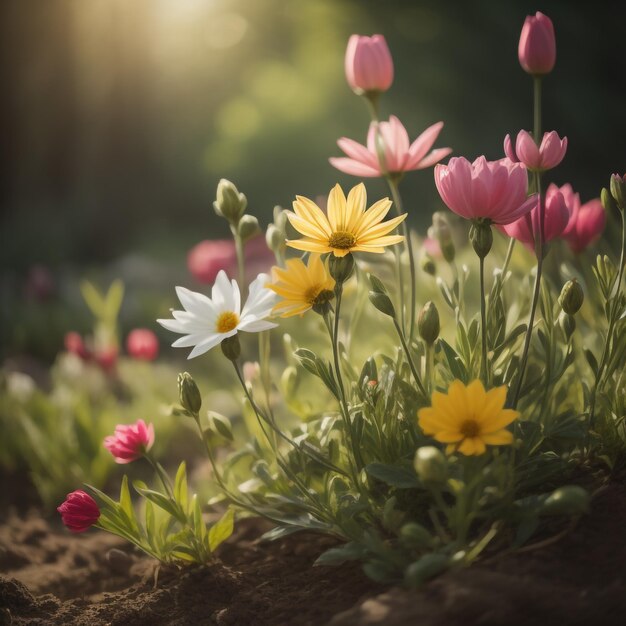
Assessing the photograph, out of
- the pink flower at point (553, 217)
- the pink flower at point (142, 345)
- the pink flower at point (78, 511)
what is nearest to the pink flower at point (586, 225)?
the pink flower at point (553, 217)

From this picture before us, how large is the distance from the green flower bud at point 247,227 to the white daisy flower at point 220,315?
0.21ft

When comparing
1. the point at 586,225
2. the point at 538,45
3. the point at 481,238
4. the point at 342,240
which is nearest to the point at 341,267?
the point at 342,240

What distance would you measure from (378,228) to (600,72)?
3456mm

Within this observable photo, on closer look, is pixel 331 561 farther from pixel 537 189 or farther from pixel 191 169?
pixel 191 169

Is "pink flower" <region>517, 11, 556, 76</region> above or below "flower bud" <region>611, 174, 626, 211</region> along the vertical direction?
above

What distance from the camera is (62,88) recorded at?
14.0 feet

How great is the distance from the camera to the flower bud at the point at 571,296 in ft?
3.02

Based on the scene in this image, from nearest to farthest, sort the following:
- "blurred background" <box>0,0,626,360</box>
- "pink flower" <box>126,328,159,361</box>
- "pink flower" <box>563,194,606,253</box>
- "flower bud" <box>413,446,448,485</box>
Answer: "flower bud" <box>413,446,448,485</box>, "pink flower" <box>563,194,606,253</box>, "pink flower" <box>126,328,159,361</box>, "blurred background" <box>0,0,626,360</box>

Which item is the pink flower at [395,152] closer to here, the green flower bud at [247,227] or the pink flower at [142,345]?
the green flower bud at [247,227]

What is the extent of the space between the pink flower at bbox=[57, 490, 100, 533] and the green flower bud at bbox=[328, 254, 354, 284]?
0.46 meters

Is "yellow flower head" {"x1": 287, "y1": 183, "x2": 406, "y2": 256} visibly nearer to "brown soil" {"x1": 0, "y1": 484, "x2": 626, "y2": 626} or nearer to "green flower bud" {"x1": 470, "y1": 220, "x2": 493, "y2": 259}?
"green flower bud" {"x1": 470, "y1": 220, "x2": 493, "y2": 259}

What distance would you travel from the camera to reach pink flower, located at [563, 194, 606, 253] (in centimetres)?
120

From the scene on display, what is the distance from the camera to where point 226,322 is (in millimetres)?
958

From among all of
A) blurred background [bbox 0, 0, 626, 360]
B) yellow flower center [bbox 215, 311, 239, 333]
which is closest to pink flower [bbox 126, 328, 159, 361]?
yellow flower center [bbox 215, 311, 239, 333]
